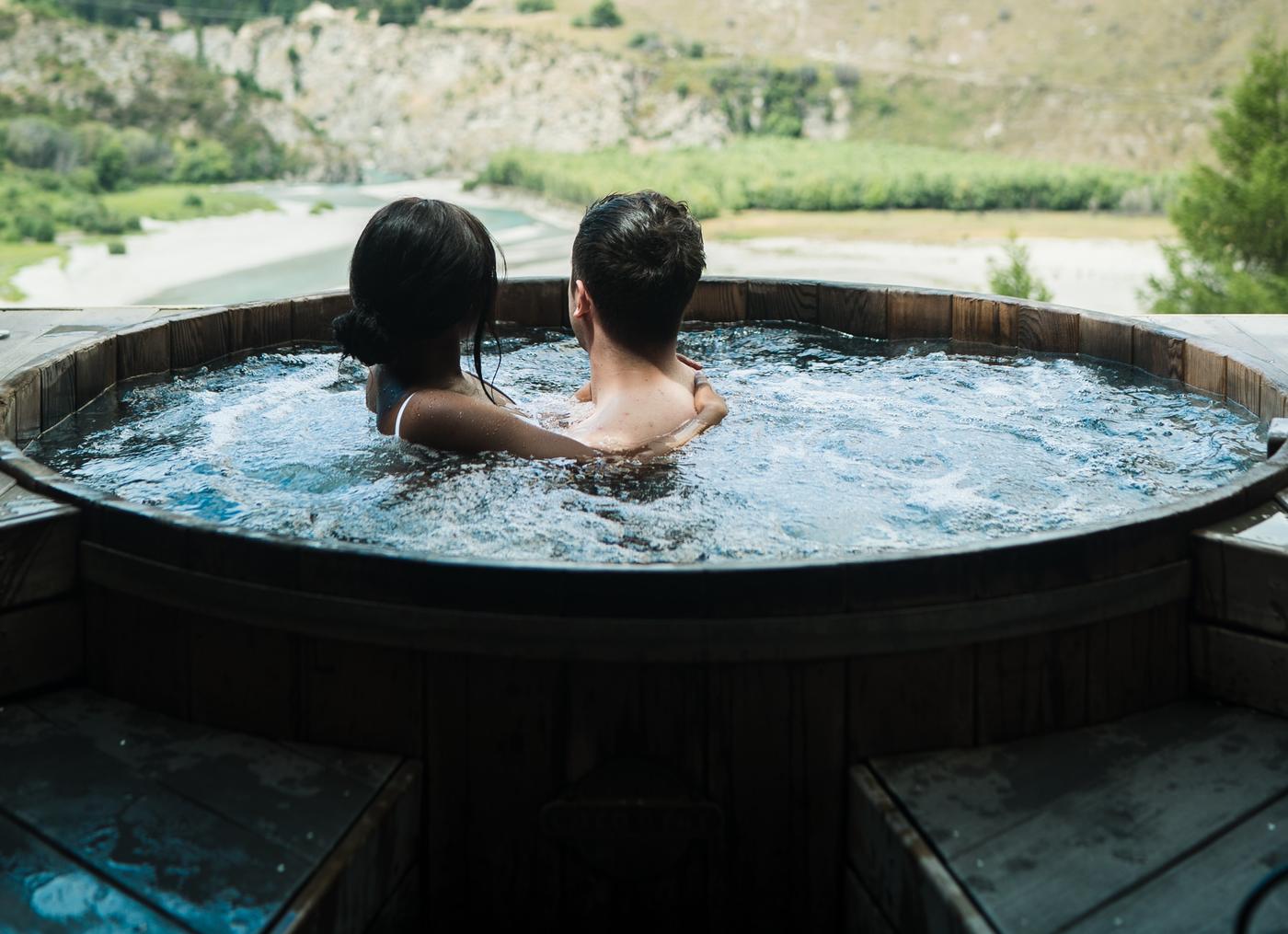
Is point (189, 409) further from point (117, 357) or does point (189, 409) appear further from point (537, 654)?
point (537, 654)

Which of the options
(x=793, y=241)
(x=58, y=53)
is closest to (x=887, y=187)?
(x=793, y=241)

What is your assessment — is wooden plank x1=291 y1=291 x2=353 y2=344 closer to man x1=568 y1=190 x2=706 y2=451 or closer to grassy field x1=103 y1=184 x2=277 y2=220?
man x1=568 y1=190 x2=706 y2=451

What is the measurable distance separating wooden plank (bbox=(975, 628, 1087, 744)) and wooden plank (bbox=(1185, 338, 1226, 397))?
1.56 meters

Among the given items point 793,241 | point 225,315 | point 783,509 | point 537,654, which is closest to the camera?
point 537,654

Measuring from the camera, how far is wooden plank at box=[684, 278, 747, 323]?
4.00 metres

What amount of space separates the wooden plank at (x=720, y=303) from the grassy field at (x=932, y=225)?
21.8 m

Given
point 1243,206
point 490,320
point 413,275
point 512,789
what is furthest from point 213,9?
point 512,789

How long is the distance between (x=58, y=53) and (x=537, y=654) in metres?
38.8

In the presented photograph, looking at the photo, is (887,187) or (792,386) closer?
(792,386)

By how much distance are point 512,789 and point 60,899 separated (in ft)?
1.72

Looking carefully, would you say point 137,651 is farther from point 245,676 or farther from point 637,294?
point 637,294

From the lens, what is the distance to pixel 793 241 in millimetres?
25094

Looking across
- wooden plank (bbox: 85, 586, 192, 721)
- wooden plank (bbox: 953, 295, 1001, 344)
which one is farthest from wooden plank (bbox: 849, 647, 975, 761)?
wooden plank (bbox: 953, 295, 1001, 344)

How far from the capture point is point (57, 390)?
287cm
